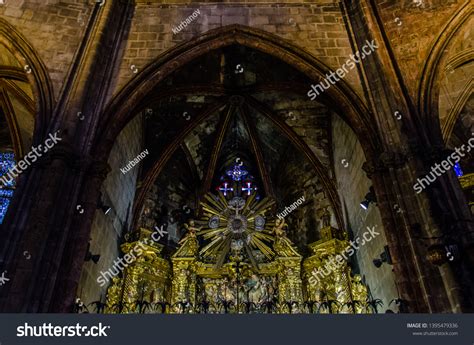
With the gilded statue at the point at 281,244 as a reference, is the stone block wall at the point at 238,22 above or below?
above

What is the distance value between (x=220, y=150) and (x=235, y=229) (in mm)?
4192

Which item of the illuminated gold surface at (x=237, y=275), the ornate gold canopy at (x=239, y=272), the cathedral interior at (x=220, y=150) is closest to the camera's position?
the cathedral interior at (x=220, y=150)

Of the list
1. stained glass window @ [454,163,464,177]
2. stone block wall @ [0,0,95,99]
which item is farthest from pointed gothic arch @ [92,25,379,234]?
stained glass window @ [454,163,464,177]

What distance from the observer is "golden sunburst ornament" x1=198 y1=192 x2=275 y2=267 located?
12.1 meters

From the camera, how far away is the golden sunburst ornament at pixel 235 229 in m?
12.1

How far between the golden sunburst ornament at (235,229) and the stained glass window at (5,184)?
556cm

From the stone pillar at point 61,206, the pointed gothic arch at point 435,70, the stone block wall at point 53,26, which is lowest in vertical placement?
the stone pillar at point 61,206

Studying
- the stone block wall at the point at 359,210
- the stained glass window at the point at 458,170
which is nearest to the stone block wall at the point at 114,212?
the stone block wall at the point at 359,210

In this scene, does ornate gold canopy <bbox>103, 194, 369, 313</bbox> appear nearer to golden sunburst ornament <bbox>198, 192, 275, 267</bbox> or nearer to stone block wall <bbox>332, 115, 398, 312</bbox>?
golden sunburst ornament <bbox>198, 192, 275, 267</bbox>

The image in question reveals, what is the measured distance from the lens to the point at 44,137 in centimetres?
831

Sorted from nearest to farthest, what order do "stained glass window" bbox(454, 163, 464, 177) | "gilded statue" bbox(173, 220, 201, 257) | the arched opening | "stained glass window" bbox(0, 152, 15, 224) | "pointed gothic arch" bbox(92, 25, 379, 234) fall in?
"pointed gothic arch" bbox(92, 25, 379, 234) < the arched opening < "stained glass window" bbox(454, 163, 464, 177) < "gilded statue" bbox(173, 220, 201, 257) < "stained glass window" bbox(0, 152, 15, 224)

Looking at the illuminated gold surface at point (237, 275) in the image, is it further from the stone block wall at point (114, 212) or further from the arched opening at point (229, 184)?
the stone block wall at point (114, 212)

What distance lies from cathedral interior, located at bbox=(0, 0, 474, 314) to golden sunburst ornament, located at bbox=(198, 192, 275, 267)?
0.06 m

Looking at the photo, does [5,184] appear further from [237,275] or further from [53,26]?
[237,275]
